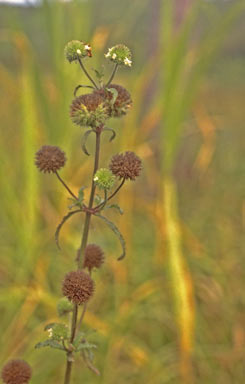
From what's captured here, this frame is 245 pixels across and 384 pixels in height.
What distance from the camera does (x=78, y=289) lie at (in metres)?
0.62

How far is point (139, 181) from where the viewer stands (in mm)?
2814

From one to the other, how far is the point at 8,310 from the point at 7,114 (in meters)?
1.93

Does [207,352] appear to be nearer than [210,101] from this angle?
Yes

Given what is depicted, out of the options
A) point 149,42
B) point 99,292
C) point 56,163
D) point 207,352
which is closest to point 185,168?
point 149,42

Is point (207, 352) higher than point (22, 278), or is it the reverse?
point (22, 278)

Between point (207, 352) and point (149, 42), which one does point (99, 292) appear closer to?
point (207, 352)

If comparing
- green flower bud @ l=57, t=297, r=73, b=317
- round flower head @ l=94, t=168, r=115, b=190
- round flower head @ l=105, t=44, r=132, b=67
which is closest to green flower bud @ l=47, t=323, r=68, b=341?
green flower bud @ l=57, t=297, r=73, b=317

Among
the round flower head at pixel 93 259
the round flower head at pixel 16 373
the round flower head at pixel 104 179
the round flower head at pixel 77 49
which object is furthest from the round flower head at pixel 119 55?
the round flower head at pixel 16 373

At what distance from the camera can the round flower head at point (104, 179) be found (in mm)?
665

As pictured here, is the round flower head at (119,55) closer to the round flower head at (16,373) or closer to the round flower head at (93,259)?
the round flower head at (93,259)

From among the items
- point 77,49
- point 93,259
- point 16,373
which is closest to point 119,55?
point 77,49

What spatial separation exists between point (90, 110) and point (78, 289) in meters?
0.22

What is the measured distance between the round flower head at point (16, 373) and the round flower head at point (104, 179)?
24 centimetres

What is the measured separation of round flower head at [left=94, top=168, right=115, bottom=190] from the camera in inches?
26.2
